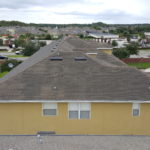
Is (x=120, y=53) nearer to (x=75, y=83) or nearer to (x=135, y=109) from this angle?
(x=75, y=83)

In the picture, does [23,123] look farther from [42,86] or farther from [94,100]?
[94,100]

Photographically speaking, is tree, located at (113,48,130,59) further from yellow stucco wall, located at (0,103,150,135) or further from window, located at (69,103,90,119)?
window, located at (69,103,90,119)

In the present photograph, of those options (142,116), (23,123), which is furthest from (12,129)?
(142,116)

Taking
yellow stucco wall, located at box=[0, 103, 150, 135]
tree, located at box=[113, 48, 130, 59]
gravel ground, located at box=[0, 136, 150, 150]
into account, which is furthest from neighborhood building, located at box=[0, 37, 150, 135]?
tree, located at box=[113, 48, 130, 59]

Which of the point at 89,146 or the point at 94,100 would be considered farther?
the point at 94,100

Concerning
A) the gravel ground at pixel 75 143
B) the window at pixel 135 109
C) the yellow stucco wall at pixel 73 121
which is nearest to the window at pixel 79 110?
the yellow stucco wall at pixel 73 121

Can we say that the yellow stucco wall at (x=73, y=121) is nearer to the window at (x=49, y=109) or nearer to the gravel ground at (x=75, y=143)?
the window at (x=49, y=109)
